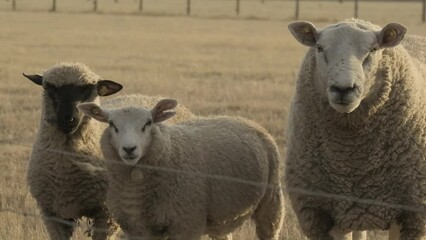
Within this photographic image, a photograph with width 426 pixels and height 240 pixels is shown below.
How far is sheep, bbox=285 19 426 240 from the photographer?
6.87 metres

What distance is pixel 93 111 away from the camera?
7.48m

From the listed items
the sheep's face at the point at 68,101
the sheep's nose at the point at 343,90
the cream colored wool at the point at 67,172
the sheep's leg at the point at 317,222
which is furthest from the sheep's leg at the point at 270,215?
the sheep's nose at the point at 343,90

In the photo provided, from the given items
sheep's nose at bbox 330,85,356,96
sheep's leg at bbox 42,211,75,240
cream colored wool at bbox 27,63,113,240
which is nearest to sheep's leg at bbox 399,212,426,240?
sheep's nose at bbox 330,85,356,96

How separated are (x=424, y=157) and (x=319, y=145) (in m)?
0.74

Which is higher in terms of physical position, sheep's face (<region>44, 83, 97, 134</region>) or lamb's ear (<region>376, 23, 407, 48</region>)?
lamb's ear (<region>376, 23, 407, 48</region>)

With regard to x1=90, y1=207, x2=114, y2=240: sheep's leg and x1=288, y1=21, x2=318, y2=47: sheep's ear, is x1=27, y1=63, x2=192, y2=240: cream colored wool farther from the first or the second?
x1=288, y1=21, x2=318, y2=47: sheep's ear

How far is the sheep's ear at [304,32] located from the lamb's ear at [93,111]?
4.92 feet

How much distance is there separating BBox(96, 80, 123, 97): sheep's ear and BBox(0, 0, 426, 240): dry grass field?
2.61 feet

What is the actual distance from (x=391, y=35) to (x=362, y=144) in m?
0.79

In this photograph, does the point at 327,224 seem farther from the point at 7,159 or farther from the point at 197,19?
the point at 197,19

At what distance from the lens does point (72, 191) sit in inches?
317

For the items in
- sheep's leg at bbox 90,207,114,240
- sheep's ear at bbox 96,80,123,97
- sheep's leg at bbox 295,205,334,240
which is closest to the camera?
sheep's leg at bbox 295,205,334,240

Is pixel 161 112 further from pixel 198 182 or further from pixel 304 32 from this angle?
pixel 304 32

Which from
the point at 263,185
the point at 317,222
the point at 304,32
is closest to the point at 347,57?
the point at 304,32
